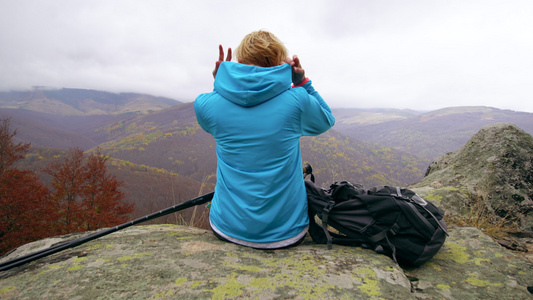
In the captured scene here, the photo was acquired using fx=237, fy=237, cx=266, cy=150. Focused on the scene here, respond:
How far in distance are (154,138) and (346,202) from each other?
512 ft

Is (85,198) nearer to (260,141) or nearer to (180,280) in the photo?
(180,280)

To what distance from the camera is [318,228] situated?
264 cm

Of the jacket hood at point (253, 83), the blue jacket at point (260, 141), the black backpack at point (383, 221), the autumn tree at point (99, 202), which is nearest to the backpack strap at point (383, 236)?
the black backpack at point (383, 221)

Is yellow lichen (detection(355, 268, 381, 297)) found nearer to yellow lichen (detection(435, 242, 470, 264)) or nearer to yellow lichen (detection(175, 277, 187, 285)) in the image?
yellow lichen (detection(435, 242, 470, 264))

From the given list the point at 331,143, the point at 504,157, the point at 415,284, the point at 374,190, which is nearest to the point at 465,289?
the point at 415,284

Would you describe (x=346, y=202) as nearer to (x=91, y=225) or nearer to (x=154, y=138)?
(x=91, y=225)

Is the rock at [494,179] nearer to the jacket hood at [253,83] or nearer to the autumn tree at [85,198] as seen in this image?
the jacket hood at [253,83]

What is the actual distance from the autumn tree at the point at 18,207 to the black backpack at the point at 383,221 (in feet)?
98.6

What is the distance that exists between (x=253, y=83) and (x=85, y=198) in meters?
41.8

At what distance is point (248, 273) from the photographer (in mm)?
1756

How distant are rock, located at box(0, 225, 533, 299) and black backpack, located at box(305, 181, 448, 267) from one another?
0.14m

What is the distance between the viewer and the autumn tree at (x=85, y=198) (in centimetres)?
2955

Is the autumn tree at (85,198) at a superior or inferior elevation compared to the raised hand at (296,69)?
inferior

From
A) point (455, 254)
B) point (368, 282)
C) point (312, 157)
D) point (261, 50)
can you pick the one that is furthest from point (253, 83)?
point (312, 157)
